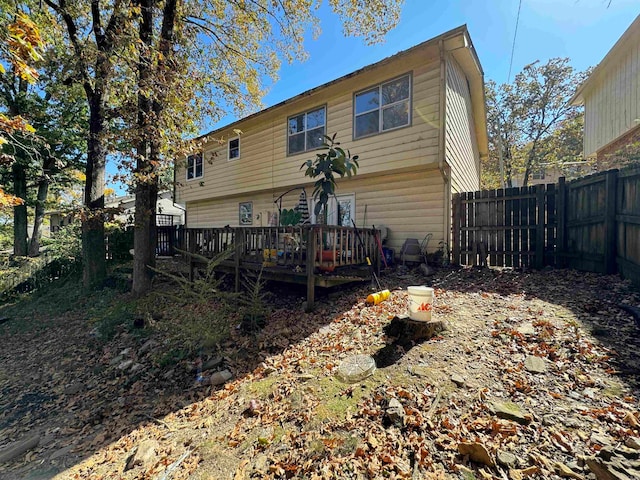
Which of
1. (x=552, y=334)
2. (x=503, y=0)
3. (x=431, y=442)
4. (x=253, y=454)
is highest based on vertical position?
(x=503, y=0)

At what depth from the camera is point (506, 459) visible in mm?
1918

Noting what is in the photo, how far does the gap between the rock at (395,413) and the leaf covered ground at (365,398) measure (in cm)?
1

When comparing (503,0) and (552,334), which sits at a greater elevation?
(503,0)

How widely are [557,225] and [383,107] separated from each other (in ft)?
16.7

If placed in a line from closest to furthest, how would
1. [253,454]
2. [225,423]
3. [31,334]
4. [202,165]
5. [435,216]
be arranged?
1. [253,454]
2. [225,423]
3. [31,334]
4. [435,216]
5. [202,165]

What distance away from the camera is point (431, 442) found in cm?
217

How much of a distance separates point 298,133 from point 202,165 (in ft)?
21.1

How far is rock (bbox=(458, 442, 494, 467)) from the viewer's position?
6.32ft

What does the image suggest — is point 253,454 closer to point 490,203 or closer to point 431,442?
point 431,442

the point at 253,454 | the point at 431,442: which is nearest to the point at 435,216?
the point at 431,442

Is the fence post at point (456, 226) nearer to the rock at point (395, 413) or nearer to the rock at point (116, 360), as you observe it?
the rock at point (395, 413)

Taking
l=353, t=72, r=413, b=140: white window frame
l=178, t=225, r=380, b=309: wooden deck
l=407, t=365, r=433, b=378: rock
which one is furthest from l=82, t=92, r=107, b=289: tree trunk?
l=407, t=365, r=433, b=378: rock

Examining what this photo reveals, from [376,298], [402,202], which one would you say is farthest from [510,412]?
[402,202]

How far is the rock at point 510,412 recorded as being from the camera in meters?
2.20
